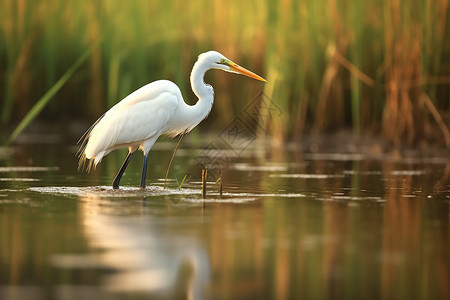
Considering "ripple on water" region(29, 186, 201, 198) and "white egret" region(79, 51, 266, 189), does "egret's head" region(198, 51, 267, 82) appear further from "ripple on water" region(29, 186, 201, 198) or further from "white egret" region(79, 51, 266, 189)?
"ripple on water" region(29, 186, 201, 198)

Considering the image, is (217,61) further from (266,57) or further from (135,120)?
(266,57)

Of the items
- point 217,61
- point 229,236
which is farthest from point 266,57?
point 229,236

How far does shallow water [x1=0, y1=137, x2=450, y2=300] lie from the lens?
13.9 feet

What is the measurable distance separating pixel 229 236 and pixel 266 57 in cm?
913

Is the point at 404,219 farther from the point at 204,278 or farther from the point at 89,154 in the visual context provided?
the point at 89,154

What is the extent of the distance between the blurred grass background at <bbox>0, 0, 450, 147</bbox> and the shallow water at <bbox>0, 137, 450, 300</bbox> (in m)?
2.45

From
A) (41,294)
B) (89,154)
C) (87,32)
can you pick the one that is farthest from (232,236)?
(87,32)

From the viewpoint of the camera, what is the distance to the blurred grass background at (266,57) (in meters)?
12.0

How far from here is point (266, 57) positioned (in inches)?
570

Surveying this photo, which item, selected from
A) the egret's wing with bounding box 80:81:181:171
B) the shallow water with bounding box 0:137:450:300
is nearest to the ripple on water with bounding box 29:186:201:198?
the shallow water with bounding box 0:137:450:300

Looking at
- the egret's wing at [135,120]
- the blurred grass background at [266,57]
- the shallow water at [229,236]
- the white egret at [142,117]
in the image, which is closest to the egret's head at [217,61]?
the white egret at [142,117]

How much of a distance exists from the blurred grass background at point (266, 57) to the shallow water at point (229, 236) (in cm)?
245

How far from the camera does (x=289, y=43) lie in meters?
13.0

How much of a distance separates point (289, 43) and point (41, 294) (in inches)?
370
